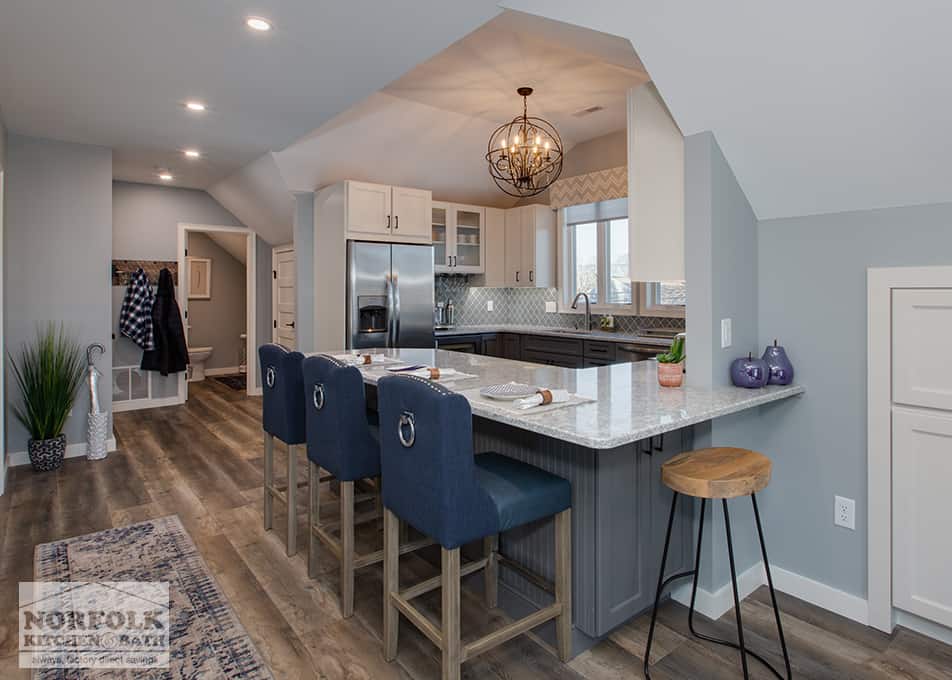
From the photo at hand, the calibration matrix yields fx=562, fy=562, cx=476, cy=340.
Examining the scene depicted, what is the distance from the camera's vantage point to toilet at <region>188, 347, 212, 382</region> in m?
7.89

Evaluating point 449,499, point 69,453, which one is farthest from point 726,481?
point 69,453

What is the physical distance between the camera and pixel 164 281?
6.21 metres

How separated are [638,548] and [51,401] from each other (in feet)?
14.2

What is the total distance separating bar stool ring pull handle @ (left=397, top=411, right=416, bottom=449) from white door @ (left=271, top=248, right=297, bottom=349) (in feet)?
16.7

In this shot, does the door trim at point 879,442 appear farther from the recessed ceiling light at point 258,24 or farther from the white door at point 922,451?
the recessed ceiling light at point 258,24

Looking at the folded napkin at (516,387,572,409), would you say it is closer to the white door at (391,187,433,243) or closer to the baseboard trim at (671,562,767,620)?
the baseboard trim at (671,562,767,620)

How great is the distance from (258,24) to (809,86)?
220cm

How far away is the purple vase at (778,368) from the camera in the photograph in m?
2.29

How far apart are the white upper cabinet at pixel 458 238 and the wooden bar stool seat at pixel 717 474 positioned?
4.01 meters

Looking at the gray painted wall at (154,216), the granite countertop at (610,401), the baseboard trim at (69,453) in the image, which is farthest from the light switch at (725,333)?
the gray painted wall at (154,216)

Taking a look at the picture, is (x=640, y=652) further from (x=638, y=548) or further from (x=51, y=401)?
(x=51, y=401)

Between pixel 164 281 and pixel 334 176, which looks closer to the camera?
pixel 334 176

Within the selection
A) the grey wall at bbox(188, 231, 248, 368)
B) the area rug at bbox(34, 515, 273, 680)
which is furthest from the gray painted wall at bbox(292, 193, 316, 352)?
the grey wall at bbox(188, 231, 248, 368)

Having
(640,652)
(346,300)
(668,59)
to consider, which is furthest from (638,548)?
(346,300)
